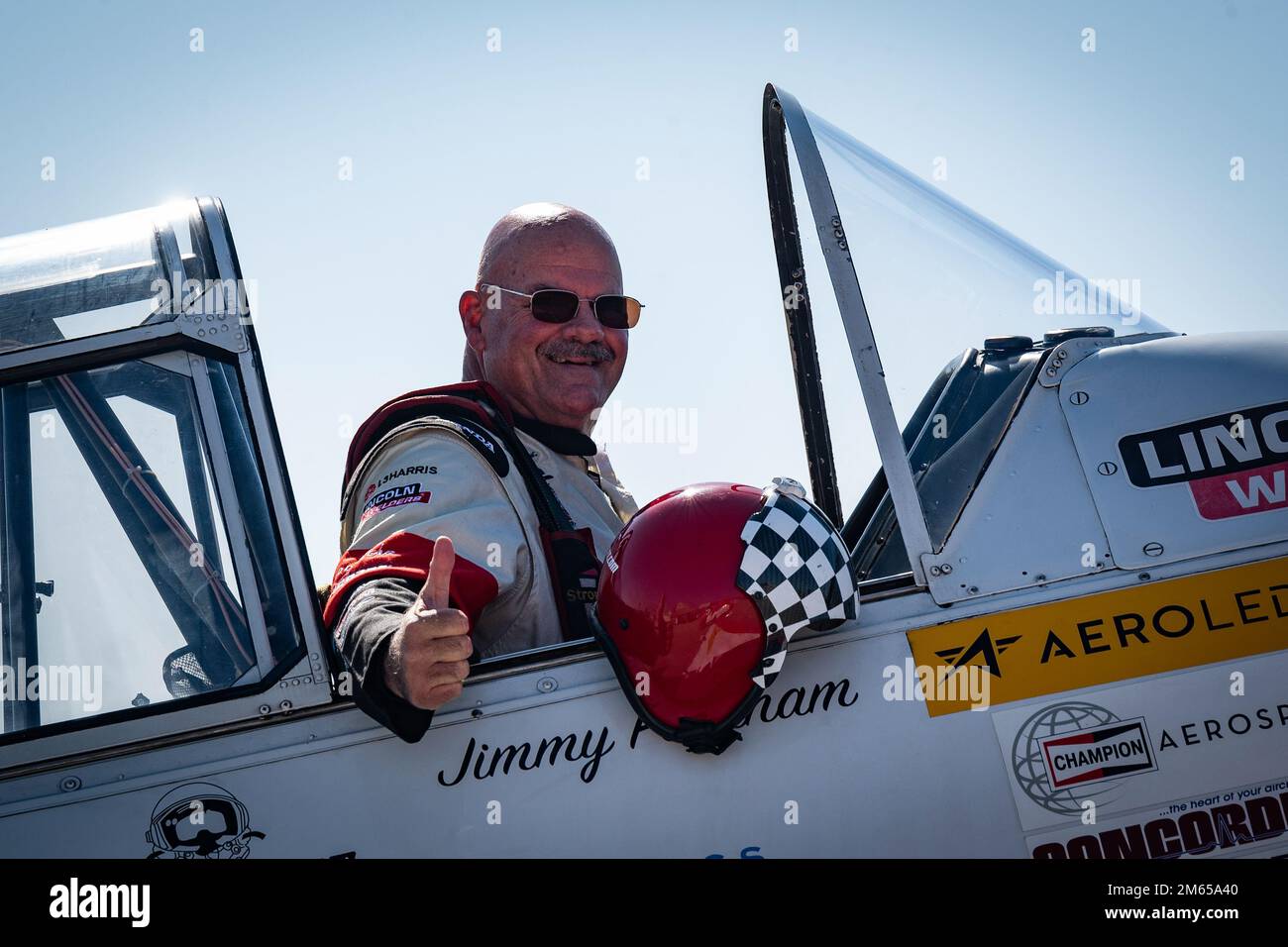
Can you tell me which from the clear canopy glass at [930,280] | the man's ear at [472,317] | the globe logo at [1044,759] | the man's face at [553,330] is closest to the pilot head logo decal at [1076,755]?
the globe logo at [1044,759]

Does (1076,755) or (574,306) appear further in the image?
(574,306)

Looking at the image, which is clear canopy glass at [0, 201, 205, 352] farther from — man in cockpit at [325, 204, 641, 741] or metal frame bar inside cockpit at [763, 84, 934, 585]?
metal frame bar inside cockpit at [763, 84, 934, 585]

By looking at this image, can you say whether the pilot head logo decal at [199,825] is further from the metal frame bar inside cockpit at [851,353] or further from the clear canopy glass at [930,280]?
the clear canopy glass at [930,280]

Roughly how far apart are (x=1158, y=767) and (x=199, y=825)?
1930 millimetres

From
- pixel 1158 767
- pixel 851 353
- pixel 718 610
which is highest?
pixel 851 353

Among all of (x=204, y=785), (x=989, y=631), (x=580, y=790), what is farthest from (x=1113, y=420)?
(x=204, y=785)

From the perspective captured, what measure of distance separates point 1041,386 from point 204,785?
201 centimetres

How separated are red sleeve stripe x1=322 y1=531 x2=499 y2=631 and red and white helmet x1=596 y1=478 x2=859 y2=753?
369 millimetres

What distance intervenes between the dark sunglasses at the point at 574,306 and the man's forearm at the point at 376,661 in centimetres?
128

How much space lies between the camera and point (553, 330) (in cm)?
308

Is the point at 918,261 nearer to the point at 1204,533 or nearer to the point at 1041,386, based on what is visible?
the point at 1041,386

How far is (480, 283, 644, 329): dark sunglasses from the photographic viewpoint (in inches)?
119

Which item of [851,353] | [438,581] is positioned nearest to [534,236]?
[851,353]

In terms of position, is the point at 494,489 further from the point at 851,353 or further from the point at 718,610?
the point at 851,353
